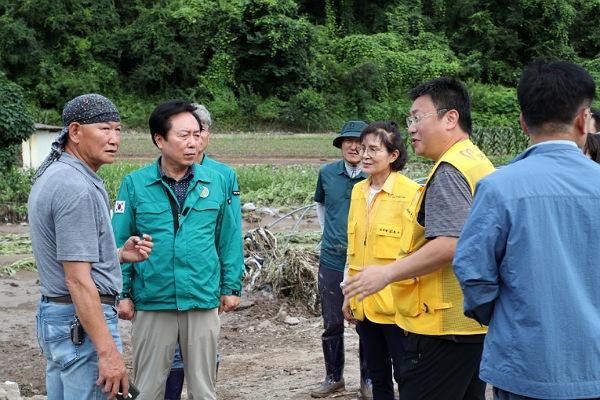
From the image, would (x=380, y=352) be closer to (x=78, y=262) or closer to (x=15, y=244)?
(x=78, y=262)

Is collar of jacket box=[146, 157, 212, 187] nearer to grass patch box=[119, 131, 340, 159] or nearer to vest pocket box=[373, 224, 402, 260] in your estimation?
vest pocket box=[373, 224, 402, 260]

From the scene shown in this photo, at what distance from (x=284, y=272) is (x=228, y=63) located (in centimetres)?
2969

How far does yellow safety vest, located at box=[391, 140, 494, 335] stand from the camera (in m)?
3.50

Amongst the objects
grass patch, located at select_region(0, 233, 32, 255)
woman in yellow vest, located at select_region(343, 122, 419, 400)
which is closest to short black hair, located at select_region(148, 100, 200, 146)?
woman in yellow vest, located at select_region(343, 122, 419, 400)

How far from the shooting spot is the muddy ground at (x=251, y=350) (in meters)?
6.60


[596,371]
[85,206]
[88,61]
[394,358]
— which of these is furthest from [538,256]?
[88,61]

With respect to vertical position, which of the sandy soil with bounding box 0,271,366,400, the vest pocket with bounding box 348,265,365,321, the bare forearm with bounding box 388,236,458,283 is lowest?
the sandy soil with bounding box 0,271,366,400

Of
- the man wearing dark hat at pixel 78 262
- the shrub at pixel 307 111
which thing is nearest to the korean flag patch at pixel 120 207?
the man wearing dark hat at pixel 78 262

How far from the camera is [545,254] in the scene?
2.61 m

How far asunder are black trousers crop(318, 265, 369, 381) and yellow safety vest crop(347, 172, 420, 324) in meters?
0.85

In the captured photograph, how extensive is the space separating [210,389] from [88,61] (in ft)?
112

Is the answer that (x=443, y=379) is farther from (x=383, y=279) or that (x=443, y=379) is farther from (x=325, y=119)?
(x=325, y=119)

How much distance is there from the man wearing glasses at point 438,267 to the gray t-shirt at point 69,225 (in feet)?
3.60

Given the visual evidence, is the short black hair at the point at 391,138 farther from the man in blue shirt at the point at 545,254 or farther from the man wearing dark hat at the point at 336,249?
the man in blue shirt at the point at 545,254
